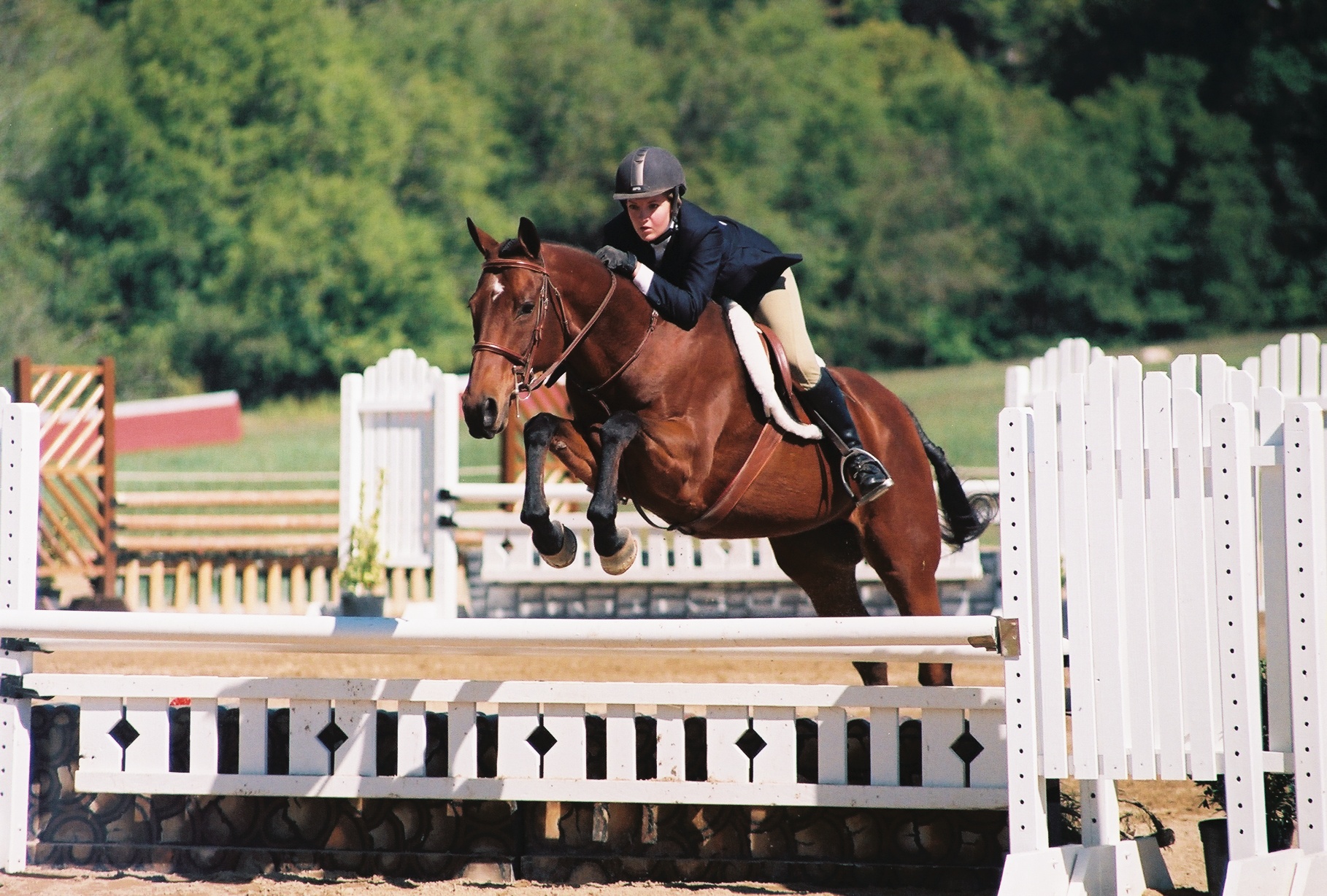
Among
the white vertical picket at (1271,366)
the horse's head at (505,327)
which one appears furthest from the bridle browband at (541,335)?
the white vertical picket at (1271,366)

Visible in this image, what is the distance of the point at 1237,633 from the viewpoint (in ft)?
9.92

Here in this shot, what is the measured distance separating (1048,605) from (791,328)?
5.07 ft

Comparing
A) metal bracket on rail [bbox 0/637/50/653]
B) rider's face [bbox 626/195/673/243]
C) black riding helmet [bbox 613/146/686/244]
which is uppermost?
black riding helmet [bbox 613/146/686/244]

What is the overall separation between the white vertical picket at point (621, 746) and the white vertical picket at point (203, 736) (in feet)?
3.70

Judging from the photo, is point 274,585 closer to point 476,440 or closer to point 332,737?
point 332,737

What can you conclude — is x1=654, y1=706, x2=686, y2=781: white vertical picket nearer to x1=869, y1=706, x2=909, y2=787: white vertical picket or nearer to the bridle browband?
x1=869, y1=706, x2=909, y2=787: white vertical picket

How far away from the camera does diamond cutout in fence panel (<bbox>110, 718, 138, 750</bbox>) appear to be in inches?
151

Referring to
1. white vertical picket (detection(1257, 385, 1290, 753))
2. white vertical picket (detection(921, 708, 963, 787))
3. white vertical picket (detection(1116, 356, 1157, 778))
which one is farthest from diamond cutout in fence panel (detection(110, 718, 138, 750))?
white vertical picket (detection(1257, 385, 1290, 753))

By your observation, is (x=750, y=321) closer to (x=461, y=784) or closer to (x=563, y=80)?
(x=461, y=784)

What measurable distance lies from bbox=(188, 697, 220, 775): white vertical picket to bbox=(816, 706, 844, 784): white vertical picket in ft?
5.60

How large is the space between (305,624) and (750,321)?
1692 mm

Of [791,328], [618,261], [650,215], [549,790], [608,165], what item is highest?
[608,165]

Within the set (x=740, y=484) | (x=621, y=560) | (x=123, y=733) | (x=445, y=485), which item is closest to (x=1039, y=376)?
(x=445, y=485)

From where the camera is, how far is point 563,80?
32.7 metres
